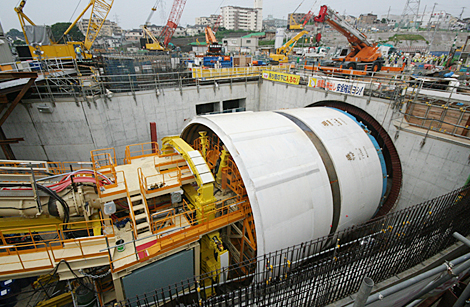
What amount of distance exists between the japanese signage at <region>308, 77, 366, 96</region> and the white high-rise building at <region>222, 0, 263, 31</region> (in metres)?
178

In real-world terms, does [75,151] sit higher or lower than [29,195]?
lower

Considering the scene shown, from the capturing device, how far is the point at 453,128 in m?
10.5

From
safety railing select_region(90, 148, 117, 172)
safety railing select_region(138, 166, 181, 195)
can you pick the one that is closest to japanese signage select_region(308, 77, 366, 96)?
safety railing select_region(138, 166, 181, 195)

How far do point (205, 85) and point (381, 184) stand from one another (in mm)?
14358

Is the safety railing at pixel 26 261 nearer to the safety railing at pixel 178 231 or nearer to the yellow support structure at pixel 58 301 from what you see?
the safety railing at pixel 178 231

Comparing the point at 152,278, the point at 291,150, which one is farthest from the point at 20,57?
the point at 291,150

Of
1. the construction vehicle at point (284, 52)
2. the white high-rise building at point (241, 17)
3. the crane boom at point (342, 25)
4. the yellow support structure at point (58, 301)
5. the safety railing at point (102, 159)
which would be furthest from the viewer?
the white high-rise building at point (241, 17)

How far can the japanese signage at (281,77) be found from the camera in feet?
56.0

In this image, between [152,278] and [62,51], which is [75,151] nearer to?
[152,278]

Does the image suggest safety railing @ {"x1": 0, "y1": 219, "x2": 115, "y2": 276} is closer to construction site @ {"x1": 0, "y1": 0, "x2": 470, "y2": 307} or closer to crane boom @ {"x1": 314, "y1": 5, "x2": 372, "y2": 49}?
construction site @ {"x1": 0, "y1": 0, "x2": 470, "y2": 307}

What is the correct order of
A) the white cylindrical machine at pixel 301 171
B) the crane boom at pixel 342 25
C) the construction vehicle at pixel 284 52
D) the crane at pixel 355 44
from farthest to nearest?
the construction vehicle at pixel 284 52, the crane at pixel 355 44, the crane boom at pixel 342 25, the white cylindrical machine at pixel 301 171

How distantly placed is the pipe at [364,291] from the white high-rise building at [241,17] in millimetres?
192431

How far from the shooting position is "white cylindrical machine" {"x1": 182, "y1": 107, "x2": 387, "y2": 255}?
7574mm

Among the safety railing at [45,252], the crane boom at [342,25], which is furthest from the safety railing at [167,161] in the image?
the crane boom at [342,25]
